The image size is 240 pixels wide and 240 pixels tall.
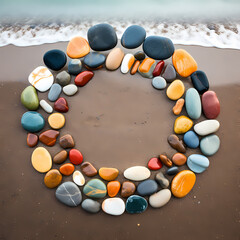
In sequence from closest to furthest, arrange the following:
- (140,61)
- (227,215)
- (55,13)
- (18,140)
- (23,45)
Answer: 1. (227,215)
2. (18,140)
3. (140,61)
4. (23,45)
5. (55,13)

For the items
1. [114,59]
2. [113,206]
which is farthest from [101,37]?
[113,206]

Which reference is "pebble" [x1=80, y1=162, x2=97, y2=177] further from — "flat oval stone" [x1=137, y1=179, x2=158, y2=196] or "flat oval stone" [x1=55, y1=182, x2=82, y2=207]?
"flat oval stone" [x1=137, y1=179, x2=158, y2=196]

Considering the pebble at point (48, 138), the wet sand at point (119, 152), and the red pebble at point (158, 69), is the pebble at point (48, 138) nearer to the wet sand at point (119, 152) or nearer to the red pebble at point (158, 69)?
the wet sand at point (119, 152)

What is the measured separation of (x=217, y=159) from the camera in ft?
4.06

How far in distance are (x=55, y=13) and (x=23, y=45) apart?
0.53 meters

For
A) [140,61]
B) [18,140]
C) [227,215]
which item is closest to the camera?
[227,215]

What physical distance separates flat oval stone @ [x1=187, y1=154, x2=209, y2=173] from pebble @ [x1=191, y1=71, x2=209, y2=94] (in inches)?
15.8

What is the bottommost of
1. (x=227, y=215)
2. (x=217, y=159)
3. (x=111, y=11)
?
(x=227, y=215)

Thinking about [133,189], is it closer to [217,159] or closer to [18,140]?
[217,159]

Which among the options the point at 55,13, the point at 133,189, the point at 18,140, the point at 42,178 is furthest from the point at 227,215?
the point at 55,13

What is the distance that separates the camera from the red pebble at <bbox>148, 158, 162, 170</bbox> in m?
1.20

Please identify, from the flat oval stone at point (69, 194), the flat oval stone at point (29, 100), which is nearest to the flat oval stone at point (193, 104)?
the flat oval stone at point (69, 194)

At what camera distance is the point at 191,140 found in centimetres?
124

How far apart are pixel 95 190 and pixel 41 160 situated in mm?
327
